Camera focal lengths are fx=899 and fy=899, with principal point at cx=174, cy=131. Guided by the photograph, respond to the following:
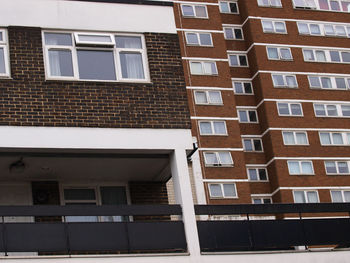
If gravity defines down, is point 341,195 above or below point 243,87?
below

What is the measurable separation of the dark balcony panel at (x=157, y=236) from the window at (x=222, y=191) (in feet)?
132

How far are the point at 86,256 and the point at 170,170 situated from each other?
3551 millimetres

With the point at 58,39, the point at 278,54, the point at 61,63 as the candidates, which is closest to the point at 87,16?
the point at 58,39

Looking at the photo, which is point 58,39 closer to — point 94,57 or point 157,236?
point 94,57

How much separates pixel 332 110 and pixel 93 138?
49.7m

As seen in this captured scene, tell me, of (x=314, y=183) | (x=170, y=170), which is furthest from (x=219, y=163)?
(x=170, y=170)

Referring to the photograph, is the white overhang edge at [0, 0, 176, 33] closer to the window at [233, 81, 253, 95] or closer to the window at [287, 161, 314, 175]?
the window at [287, 161, 314, 175]

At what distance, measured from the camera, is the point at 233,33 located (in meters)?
67.2

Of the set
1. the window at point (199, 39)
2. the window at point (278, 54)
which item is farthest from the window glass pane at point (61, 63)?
the window at point (278, 54)

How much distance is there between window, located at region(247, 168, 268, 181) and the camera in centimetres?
6272

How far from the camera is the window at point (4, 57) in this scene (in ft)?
58.0

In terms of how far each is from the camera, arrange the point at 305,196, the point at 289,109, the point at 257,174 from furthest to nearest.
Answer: the point at 289,109, the point at 257,174, the point at 305,196

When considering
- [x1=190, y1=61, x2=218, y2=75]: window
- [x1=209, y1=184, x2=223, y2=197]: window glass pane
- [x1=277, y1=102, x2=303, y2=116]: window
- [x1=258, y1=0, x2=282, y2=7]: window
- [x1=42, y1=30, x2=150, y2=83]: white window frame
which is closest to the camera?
[x1=42, y1=30, x2=150, y2=83]: white window frame

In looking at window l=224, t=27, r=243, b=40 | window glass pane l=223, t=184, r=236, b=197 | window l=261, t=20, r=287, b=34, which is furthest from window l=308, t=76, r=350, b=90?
window glass pane l=223, t=184, r=236, b=197
